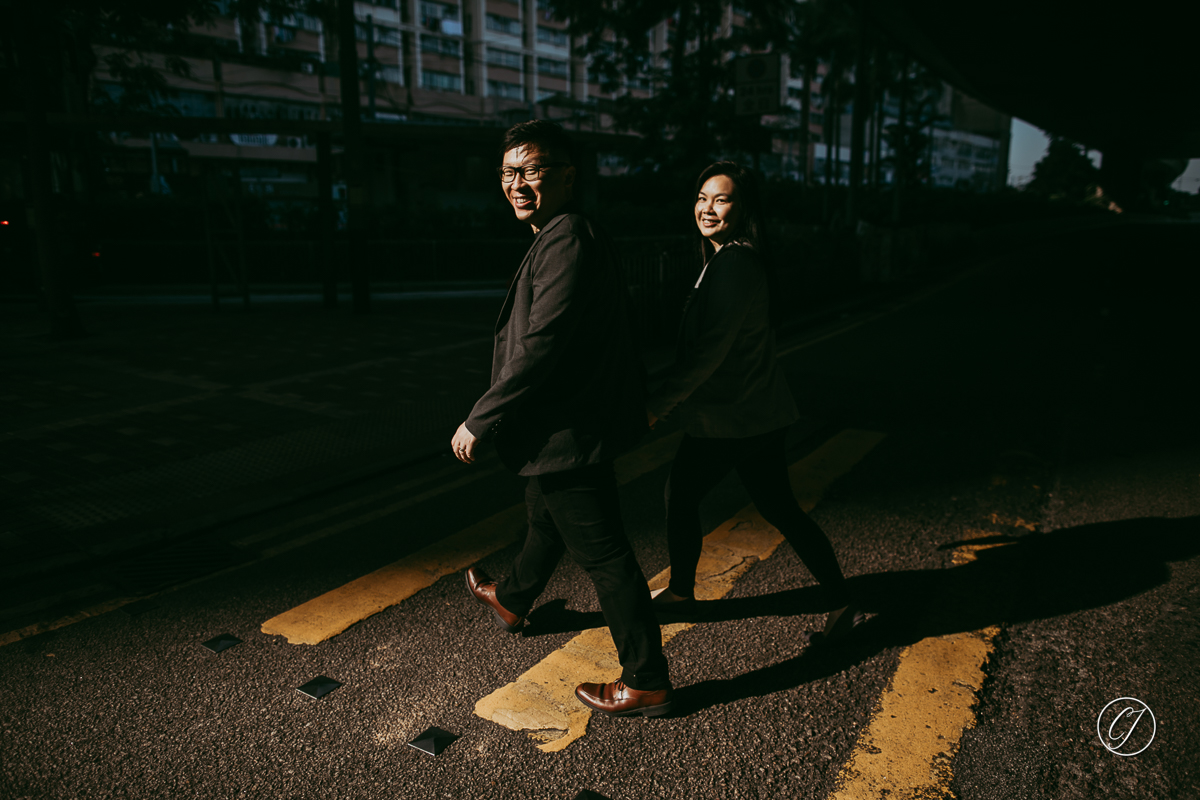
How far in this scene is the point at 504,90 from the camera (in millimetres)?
65688

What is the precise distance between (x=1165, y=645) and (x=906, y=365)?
6134mm

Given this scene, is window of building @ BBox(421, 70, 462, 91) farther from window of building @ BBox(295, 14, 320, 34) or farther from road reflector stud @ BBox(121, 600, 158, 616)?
road reflector stud @ BBox(121, 600, 158, 616)

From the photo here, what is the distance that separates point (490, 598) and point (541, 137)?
1.83 metres

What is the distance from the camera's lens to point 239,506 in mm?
4598

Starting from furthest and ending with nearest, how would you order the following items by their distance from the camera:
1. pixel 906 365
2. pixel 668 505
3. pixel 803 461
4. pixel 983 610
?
pixel 906 365 → pixel 803 461 → pixel 983 610 → pixel 668 505

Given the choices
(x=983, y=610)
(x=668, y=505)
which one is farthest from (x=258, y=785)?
(x=983, y=610)

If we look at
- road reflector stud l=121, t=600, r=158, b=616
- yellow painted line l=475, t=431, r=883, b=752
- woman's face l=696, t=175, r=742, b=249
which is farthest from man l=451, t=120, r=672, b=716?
road reflector stud l=121, t=600, r=158, b=616

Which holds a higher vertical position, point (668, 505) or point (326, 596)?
point (668, 505)

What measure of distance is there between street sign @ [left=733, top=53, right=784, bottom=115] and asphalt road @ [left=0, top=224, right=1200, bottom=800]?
362 inches

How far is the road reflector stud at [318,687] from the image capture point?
280 cm

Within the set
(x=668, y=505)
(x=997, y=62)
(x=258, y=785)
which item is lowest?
(x=258, y=785)

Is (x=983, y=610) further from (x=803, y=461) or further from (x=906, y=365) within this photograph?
(x=906, y=365)

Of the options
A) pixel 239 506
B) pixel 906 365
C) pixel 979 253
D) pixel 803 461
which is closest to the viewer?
pixel 239 506

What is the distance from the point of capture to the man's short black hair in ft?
8.02
